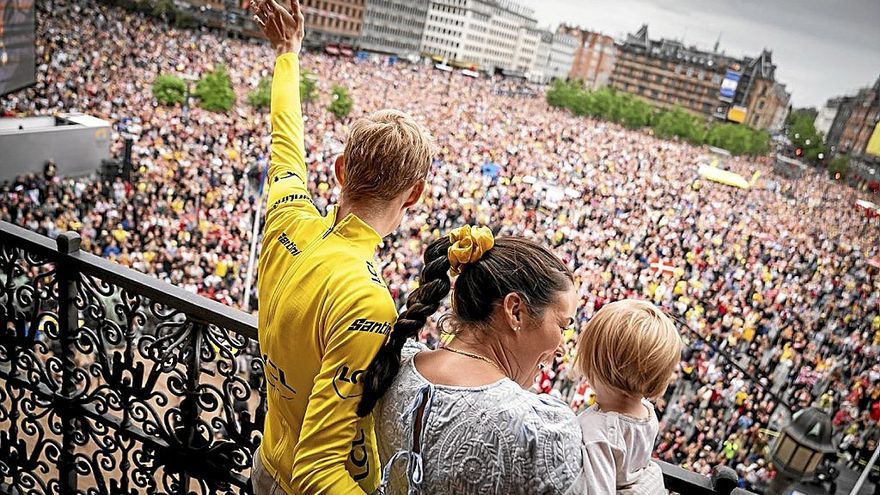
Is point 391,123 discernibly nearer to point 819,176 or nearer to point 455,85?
point 819,176

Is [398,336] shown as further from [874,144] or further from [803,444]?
[874,144]

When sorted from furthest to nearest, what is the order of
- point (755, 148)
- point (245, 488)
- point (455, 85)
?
point (455, 85) < point (755, 148) < point (245, 488)

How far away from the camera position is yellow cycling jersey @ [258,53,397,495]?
2.81 feet

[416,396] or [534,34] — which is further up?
[534,34]

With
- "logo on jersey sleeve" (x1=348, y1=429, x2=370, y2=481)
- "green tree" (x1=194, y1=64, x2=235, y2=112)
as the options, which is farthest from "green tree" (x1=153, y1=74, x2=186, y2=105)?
"logo on jersey sleeve" (x1=348, y1=429, x2=370, y2=481)

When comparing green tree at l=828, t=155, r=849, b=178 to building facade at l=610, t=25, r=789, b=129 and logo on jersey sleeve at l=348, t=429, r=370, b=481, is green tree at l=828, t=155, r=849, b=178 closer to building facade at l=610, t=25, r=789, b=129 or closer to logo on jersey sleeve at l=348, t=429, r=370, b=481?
building facade at l=610, t=25, r=789, b=129

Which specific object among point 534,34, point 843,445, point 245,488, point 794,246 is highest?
point 534,34

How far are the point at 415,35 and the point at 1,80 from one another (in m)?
37.0

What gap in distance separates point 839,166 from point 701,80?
1948 cm

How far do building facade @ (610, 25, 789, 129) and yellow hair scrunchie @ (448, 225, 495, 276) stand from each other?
114ft

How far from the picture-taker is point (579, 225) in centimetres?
1466

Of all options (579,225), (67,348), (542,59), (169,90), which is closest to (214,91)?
(169,90)

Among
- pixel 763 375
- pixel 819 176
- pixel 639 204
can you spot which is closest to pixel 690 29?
pixel 819 176

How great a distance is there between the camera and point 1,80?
8.78m
